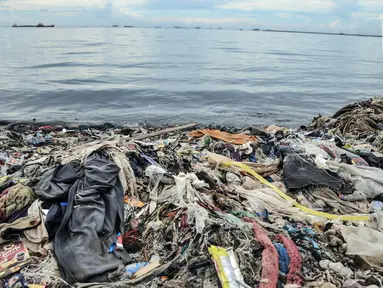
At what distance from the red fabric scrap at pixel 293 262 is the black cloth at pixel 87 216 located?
1949mm

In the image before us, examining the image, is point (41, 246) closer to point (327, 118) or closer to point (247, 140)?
point (247, 140)

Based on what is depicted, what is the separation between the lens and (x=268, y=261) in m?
3.90

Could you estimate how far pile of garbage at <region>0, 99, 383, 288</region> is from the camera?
3816 millimetres

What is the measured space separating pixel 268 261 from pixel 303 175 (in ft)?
9.98

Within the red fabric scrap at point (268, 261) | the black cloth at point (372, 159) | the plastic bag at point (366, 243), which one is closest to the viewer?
the red fabric scrap at point (268, 261)

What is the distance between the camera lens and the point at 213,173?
6.54m

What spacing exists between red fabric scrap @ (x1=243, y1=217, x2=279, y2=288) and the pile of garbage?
1 centimetres

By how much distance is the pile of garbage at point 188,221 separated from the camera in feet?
12.5

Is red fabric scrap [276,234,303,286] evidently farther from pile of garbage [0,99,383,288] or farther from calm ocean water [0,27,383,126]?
calm ocean water [0,27,383,126]

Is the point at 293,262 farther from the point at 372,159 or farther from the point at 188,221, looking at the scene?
the point at 372,159

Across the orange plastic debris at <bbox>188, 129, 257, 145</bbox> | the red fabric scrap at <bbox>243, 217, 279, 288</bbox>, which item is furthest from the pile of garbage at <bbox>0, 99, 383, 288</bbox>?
the orange plastic debris at <bbox>188, 129, 257, 145</bbox>

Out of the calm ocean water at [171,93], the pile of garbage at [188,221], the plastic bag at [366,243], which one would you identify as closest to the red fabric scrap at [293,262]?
the pile of garbage at [188,221]

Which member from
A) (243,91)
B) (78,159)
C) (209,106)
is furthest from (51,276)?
(243,91)

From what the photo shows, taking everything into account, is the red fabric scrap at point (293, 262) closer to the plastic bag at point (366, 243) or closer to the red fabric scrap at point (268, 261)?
the red fabric scrap at point (268, 261)
